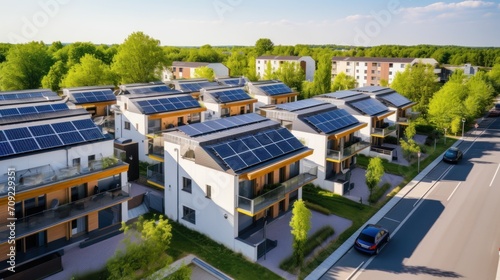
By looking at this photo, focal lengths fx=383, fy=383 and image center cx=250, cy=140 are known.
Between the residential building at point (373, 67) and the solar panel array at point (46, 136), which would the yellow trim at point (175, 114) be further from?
the residential building at point (373, 67)

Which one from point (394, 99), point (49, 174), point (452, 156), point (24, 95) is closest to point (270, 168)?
point (49, 174)

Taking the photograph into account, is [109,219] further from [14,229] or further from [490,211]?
[490,211]

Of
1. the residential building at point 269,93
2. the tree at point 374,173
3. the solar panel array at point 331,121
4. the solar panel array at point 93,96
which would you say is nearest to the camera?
the tree at point 374,173

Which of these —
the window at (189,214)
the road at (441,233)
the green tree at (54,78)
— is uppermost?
the green tree at (54,78)

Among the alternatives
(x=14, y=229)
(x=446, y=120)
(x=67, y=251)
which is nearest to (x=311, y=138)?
(x=67, y=251)

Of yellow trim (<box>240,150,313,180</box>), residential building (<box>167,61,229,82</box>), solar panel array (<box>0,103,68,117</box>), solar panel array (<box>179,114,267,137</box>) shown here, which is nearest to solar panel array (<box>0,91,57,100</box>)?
solar panel array (<box>0,103,68,117</box>)

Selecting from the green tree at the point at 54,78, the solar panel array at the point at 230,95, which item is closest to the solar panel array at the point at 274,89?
the solar panel array at the point at 230,95
